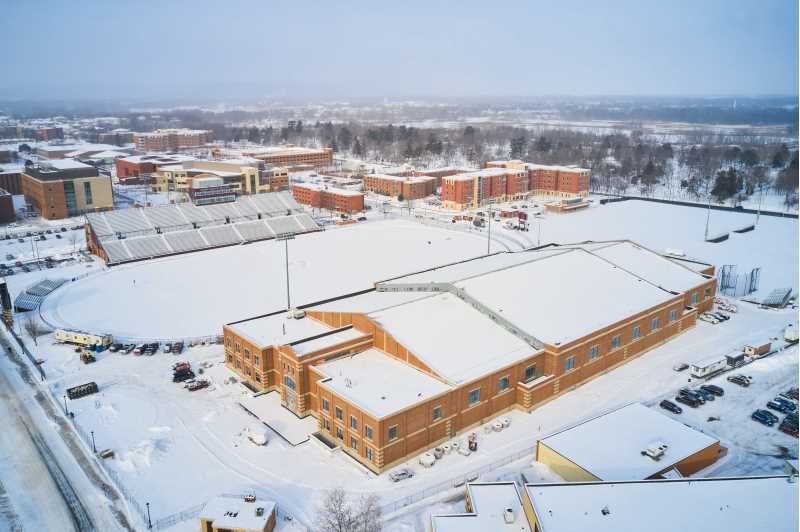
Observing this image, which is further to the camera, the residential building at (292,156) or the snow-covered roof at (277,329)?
the residential building at (292,156)

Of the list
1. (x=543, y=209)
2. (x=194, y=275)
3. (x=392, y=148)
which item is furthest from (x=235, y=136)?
(x=194, y=275)

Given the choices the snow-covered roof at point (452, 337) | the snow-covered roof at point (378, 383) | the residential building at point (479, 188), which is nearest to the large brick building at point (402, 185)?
the residential building at point (479, 188)

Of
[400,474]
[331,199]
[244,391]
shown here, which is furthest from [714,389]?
[331,199]

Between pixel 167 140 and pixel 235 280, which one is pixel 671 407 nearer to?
pixel 235 280

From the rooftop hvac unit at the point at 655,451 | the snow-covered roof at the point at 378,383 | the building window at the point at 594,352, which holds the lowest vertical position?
the rooftop hvac unit at the point at 655,451

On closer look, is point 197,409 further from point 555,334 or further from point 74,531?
point 555,334

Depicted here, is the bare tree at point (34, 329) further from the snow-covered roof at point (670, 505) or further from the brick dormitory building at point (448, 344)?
the snow-covered roof at point (670, 505)

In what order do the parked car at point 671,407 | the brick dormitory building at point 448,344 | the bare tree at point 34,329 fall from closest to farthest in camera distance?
the brick dormitory building at point 448,344 → the parked car at point 671,407 → the bare tree at point 34,329

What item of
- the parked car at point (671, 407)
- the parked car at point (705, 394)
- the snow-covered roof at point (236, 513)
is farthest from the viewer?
the parked car at point (705, 394)
